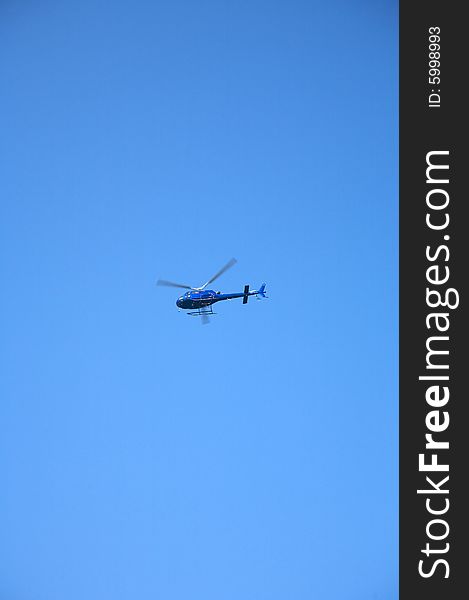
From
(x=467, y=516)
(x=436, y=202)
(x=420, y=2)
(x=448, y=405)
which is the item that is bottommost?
(x=467, y=516)

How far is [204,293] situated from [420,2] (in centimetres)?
881

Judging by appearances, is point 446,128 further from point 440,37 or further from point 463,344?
point 463,344

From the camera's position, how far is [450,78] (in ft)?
45.0

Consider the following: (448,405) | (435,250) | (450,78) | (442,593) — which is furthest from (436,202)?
(442,593)

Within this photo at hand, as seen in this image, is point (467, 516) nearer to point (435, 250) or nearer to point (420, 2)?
point (435, 250)

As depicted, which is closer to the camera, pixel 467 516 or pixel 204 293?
pixel 467 516

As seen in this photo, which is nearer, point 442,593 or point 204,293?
point 442,593

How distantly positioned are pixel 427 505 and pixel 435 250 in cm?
305

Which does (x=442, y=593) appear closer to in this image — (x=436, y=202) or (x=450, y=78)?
(x=436, y=202)

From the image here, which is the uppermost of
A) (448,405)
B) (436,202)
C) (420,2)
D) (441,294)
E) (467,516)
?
(420,2)

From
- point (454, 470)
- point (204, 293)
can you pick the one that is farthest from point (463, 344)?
point (204, 293)

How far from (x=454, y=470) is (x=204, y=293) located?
348 inches

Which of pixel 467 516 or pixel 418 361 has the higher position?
pixel 418 361

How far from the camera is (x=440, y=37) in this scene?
45.4 feet
